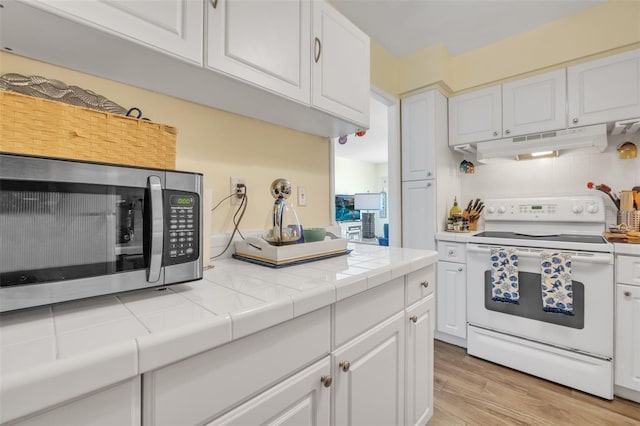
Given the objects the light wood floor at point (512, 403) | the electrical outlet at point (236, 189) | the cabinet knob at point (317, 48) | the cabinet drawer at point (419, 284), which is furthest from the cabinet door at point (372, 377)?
the cabinet knob at point (317, 48)

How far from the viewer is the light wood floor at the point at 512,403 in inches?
60.1

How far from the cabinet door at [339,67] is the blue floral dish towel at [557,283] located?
4.76ft

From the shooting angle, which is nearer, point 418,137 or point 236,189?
point 236,189

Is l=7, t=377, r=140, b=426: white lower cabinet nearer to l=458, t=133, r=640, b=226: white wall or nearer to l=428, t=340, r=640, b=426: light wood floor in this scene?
l=428, t=340, r=640, b=426: light wood floor

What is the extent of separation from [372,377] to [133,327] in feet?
2.54

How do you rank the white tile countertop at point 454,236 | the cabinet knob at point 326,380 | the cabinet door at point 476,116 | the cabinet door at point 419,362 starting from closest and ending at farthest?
the cabinet knob at point 326,380 → the cabinet door at point 419,362 → the white tile countertop at point 454,236 → the cabinet door at point 476,116

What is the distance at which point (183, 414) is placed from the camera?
1.70 feet

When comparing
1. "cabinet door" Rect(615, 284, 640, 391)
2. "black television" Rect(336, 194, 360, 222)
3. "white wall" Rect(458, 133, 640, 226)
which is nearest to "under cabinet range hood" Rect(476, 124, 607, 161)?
"white wall" Rect(458, 133, 640, 226)

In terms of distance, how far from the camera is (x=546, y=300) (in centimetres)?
179

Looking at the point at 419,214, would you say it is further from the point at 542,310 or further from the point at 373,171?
the point at 373,171

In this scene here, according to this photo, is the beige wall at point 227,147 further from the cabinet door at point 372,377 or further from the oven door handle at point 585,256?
the oven door handle at point 585,256

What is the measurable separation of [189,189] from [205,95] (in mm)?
596

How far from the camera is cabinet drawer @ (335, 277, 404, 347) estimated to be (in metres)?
0.84

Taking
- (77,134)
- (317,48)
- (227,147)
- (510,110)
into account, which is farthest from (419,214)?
(77,134)
